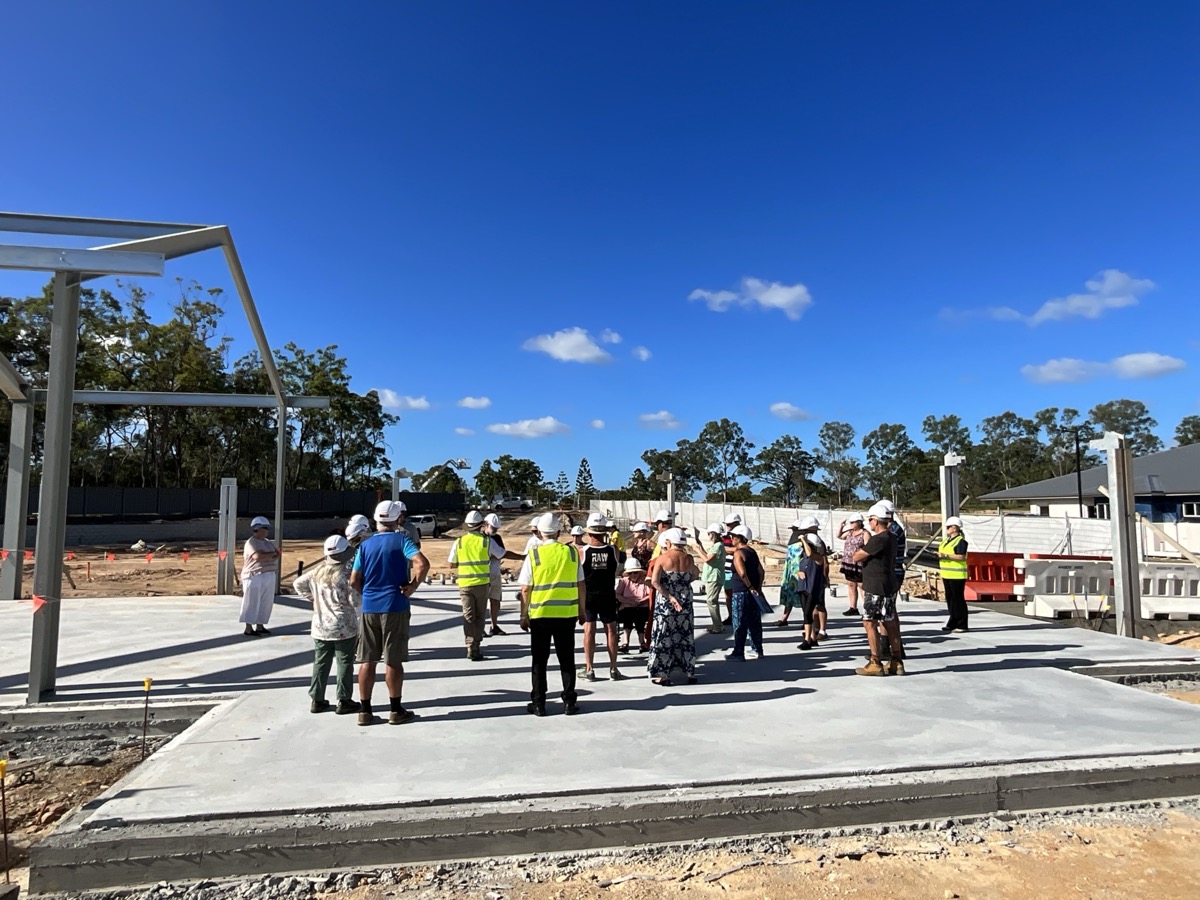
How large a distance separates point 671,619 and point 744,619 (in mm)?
1225

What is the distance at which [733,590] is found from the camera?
7273 mm

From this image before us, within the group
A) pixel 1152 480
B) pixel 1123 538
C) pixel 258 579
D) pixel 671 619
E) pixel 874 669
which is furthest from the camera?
pixel 1152 480

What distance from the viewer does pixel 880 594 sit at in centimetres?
644

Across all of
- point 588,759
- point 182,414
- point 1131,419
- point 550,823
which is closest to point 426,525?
point 182,414

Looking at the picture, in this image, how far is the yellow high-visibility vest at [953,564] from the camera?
9094 mm

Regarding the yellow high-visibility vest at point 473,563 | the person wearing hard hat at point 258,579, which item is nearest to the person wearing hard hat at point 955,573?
the yellow high-visibility vest at point 473,563

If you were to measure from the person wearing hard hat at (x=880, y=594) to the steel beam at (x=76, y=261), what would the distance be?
695cm

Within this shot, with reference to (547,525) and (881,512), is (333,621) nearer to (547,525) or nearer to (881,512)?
(547,525)

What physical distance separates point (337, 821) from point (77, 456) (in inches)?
2009

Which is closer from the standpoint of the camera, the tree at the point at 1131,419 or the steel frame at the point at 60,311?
the steel frame at the point at 60,311

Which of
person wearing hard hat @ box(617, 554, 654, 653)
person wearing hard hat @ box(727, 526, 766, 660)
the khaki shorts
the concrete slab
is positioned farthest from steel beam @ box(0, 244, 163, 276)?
person wearing hard hat @ box(727, 526, 766, 660)

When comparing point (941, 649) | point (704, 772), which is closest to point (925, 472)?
point (941, 649)

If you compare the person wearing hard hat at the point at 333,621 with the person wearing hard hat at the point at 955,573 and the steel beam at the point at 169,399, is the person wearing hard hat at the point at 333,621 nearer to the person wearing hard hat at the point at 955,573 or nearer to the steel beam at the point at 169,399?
the steel beam at the point at 169,399

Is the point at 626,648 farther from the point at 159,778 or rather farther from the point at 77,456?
the point at 77,456
